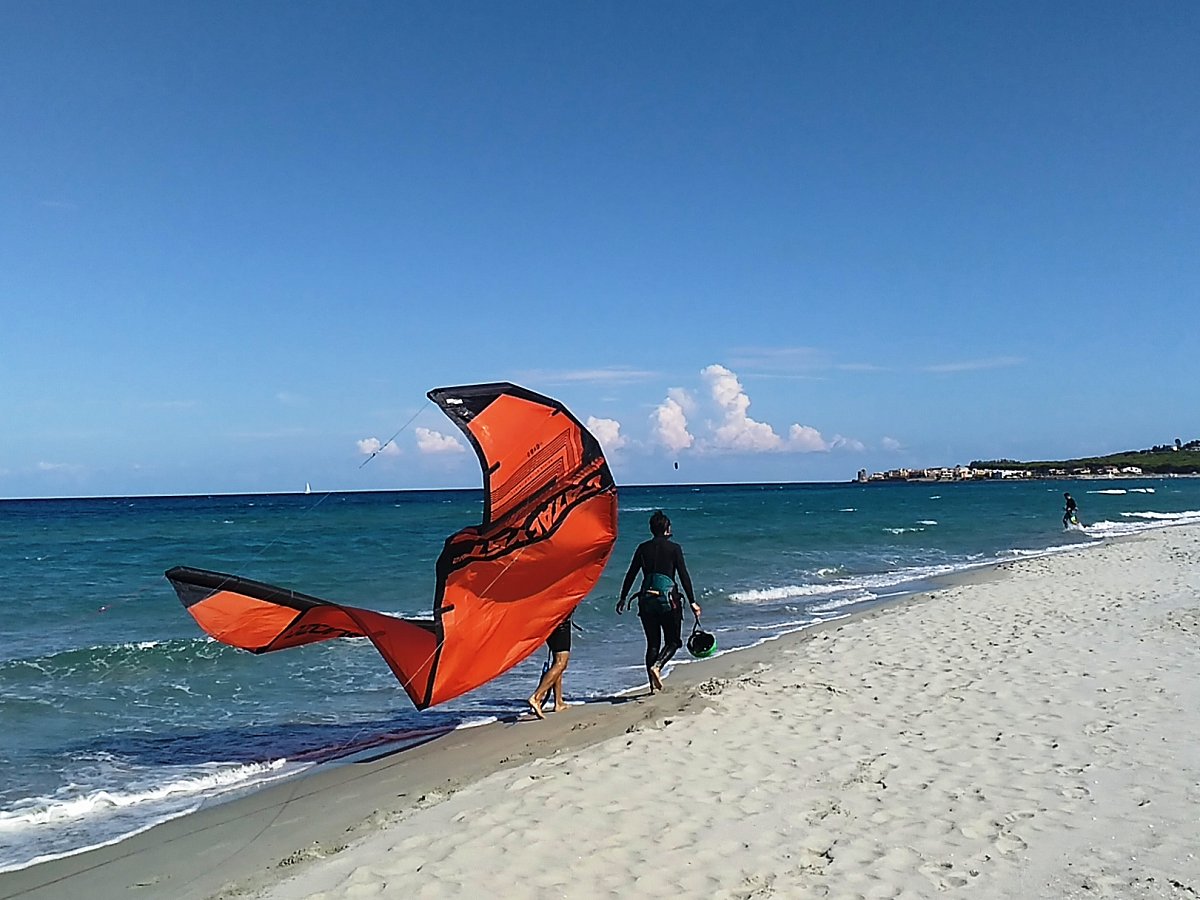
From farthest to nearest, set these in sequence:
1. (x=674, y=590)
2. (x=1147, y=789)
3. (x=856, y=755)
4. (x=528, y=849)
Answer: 1. (x=674, y=590)
2. (x=856, y=755)
3. (x=1147, y=789)
4. (x=528, y=849)

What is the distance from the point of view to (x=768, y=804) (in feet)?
18.1

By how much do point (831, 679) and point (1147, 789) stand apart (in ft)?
12.5

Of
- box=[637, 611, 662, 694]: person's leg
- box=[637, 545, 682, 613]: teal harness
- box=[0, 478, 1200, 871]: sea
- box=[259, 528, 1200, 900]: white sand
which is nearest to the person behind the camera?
box=[259, 528, 1200, 900]: white sand

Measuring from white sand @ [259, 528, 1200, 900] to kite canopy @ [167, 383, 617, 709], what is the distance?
1.12m

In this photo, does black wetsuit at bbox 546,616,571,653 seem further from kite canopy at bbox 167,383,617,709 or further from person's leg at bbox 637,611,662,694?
person's leg at bbox 637,611,662,694

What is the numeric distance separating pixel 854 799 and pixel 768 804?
1.64 ft

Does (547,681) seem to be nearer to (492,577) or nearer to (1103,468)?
(492,577)

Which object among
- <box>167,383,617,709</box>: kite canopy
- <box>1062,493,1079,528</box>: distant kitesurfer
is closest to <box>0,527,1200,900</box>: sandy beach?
<box>167,383,617,709</box>: kite canopy

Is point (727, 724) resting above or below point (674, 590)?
below

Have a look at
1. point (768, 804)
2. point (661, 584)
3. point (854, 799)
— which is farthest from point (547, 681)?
point (854, 799)

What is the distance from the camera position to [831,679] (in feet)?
29.7

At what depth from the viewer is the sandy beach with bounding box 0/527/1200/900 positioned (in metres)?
4.55

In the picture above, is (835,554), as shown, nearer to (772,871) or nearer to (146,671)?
(146,671)

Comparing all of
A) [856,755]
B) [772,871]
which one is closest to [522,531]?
[856,755]
